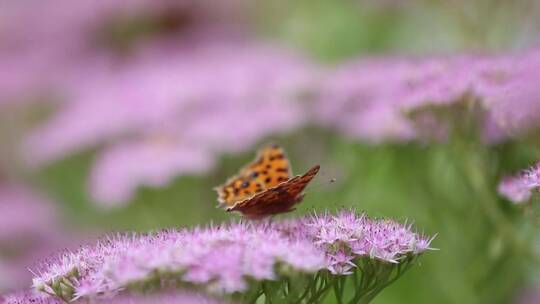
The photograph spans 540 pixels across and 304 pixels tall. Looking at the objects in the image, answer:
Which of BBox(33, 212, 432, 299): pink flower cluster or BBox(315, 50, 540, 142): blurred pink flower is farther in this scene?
BBox(315, 50, 540, 142): blurred pink flower

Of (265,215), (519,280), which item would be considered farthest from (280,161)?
(519,280)

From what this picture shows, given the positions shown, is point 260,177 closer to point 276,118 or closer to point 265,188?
point 265,188

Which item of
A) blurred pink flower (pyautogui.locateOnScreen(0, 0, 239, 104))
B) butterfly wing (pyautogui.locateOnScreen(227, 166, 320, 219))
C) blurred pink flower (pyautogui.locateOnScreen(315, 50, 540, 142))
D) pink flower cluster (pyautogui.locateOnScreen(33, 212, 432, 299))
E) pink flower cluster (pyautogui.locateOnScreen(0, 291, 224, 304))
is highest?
blurred pink flower (pyautogui.locateOnScreen(0, 0, 239, 104))

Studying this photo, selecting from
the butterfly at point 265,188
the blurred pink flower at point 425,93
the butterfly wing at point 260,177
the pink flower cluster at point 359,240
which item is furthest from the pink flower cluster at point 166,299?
the blurred pink flower at point 425,93

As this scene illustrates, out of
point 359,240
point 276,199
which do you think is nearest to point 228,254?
point 359,240

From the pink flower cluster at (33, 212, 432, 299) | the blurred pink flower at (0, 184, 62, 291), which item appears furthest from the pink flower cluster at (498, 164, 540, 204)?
the blurred pink flower at (0, 184, 62, 291)

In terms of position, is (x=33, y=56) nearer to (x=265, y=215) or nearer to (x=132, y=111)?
(x=132, y=111)

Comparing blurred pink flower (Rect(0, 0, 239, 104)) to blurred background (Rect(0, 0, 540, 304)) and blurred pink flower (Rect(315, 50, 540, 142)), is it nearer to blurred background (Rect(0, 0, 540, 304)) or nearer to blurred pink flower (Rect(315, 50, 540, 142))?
blurred background (Rect(0, 0, 540, 304))
